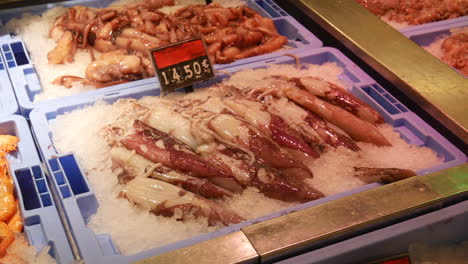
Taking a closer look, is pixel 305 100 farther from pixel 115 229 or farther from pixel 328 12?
pixel 115 229

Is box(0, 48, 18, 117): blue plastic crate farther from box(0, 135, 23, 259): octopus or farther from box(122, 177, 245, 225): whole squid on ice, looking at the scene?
box(122, 177, 245, 225): whole squid on ice

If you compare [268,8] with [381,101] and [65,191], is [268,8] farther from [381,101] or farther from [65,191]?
[65,191]

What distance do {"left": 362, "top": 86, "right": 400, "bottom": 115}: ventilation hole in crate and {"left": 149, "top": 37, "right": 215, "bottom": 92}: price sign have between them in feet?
3.26

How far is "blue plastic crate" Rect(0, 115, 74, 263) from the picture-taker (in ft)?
6.88

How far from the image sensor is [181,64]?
2936 millimetres

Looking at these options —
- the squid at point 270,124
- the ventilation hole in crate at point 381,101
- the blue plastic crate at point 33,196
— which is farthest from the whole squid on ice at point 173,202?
the ventilation hole in crate at point 381,101

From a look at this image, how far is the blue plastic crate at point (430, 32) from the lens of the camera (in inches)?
151

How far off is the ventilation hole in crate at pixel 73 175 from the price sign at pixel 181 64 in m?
0.67

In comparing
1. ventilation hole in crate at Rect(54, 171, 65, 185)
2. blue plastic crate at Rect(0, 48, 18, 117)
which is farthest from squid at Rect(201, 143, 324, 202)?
blue plastic crate at Rect(0, 48, 18, 117)

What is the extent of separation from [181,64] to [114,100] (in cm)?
47

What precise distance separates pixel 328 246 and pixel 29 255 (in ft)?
3.98

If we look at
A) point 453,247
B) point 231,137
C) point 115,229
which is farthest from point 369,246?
point 115,229

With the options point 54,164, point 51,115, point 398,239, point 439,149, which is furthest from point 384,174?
point 51,115

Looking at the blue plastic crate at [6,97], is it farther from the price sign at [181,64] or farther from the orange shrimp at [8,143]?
the price sign at [181,64]
